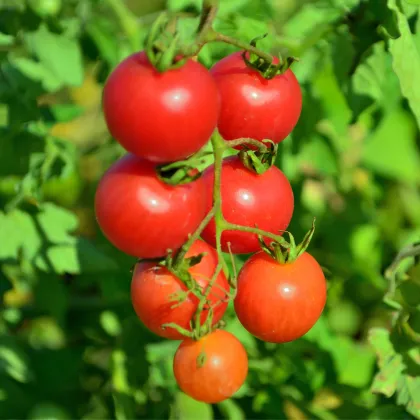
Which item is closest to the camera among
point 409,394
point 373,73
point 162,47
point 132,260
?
point 162,47

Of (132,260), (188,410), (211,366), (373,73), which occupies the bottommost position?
(188,410)

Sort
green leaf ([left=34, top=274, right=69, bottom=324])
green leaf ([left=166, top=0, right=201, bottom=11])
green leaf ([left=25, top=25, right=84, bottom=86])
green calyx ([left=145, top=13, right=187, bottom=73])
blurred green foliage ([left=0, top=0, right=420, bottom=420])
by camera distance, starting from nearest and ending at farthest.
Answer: green calyx ([left=145, top=13, right=187, bottom=73])
blurred green foliage ([left=0, top=0, right=420, bottom=420])
green leaf ([left=166, top=0, right=201, bottom=11])
green leaf ([left=25, top=25, right=84, bottom=86])
green leaf ([left=34, top=274, right=69, bottom=324])

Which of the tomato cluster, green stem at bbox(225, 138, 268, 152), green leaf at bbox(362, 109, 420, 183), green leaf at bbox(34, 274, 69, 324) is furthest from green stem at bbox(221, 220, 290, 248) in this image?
green leaf at bbox(362, 109, 420, 183)

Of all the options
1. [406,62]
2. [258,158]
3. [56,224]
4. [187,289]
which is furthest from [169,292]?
[56,224]

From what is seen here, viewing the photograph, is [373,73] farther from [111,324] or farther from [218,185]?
[111,324]

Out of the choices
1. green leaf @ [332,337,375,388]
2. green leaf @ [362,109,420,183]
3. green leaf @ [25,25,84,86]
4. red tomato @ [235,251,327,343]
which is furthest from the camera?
green leaf @ [362,109,420,183]

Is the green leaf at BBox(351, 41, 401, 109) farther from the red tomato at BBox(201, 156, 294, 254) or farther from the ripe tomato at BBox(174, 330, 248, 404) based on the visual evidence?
the ripe tomato at BBox(174, 330, 248, 404)

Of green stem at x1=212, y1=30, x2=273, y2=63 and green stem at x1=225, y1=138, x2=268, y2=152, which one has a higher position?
green stem at x1=212, y1=30, x2=273, y2=63
